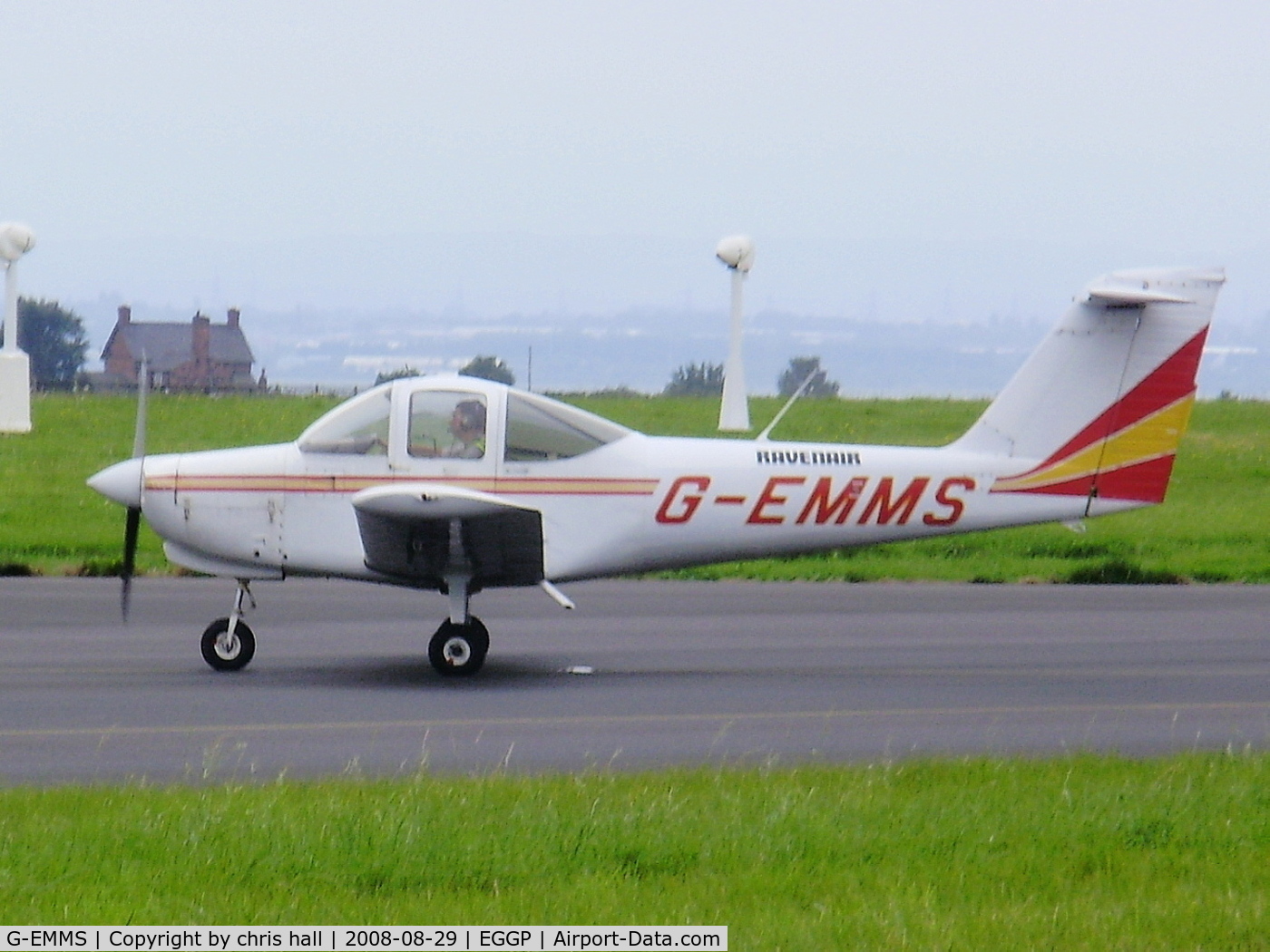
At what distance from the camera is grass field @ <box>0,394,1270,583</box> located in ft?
62.6

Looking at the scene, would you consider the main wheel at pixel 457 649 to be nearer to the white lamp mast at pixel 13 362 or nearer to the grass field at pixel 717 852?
the grass field at pixel 717 852

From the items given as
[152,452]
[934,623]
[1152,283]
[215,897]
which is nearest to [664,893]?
[215,897]

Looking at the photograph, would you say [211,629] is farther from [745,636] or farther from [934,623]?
[934,623]

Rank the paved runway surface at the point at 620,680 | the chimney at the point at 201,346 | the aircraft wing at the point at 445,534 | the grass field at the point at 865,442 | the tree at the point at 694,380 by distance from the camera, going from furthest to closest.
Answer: the chimney at the point at 201,346, the tree at the point at 694,380, the grass field at the point at 865,442, the aircraft wing at the point at 445,534, the paved runway surface at the point at 620,680

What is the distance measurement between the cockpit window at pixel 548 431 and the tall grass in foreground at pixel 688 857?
157 inches

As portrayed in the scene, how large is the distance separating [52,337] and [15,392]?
281 ft

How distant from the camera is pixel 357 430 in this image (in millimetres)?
11984

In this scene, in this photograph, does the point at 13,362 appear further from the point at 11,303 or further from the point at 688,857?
the point at 688,857

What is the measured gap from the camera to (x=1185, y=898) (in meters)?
6.27

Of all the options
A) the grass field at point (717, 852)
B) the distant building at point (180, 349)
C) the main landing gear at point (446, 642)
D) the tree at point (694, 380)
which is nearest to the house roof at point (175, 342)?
the distant building at point (180, 349)

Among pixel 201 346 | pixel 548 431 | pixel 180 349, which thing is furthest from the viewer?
pixel 180 349

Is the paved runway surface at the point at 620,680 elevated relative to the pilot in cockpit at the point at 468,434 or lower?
lower

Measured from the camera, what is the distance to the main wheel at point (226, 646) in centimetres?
1204

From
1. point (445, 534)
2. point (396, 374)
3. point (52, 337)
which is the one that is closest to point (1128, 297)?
point (445, 534)
